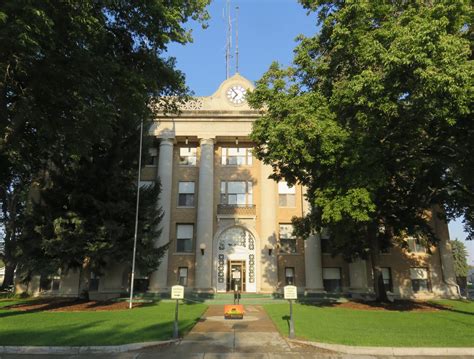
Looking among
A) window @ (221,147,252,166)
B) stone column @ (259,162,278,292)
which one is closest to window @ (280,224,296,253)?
stone column @ (259,162,278,292)

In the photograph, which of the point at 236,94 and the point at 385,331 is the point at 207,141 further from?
the point at 385,331

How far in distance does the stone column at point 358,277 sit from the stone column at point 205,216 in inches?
422

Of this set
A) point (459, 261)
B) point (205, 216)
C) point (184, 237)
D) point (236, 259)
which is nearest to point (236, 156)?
point (205, 216)

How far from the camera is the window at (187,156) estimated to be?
1318 inches

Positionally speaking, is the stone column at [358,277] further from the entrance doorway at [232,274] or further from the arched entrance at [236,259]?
the entrance doorway at [232,274]

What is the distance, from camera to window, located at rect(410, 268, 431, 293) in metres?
30.7

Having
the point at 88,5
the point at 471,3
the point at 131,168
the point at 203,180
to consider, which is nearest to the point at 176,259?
the point at 203,180

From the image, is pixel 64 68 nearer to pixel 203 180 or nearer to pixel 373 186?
pixel 373 186

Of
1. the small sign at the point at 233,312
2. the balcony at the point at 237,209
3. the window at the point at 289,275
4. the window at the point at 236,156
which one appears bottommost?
the small sign at the point at 233,312

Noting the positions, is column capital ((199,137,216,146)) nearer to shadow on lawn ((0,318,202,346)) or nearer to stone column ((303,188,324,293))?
stone column ((303,188,324,293))

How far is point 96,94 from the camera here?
1341cm

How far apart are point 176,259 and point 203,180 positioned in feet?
21.8

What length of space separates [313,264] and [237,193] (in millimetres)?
8398

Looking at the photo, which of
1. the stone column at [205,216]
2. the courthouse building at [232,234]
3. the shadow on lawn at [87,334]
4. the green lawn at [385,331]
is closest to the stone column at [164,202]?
the courthouse building at [232,234]
